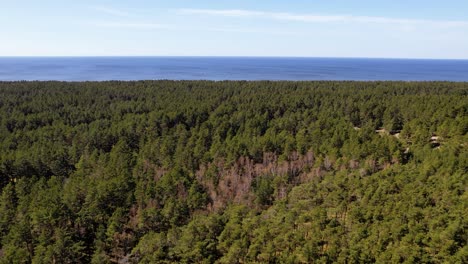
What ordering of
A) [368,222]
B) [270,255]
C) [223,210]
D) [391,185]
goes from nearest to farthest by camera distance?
[270,255], [368,222], [391,185], [223,210]

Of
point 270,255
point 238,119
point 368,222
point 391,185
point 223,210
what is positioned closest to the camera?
point 270,255

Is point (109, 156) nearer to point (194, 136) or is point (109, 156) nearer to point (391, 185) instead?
point (194, 136)

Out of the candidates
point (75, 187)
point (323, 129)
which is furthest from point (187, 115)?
point (75, 187)

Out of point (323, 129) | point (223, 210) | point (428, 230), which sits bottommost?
point (223, 210)

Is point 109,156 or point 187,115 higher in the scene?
point 187,115

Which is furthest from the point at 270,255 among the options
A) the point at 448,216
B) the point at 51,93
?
the point at 51,93

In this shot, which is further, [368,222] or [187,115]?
[187,115]
